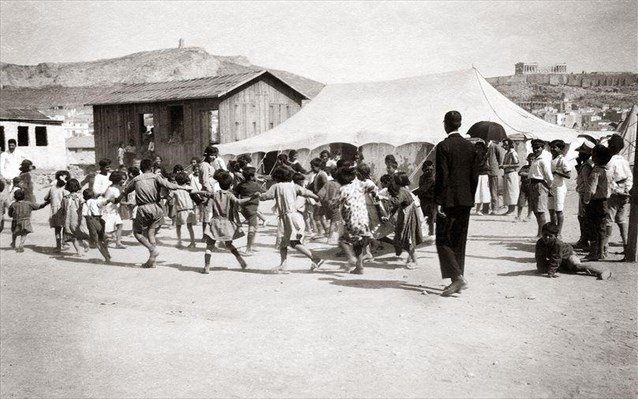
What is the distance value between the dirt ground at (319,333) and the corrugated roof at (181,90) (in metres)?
14.3

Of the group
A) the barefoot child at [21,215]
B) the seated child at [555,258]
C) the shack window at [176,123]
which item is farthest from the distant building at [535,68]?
the shack window at [176,123]

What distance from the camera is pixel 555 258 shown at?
6473 millimetres

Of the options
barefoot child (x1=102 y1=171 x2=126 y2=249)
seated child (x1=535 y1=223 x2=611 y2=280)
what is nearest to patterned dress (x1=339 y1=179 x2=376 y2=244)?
seated child (x1=535 y1=223 x2=611 y2=280)

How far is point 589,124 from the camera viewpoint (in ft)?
45.4

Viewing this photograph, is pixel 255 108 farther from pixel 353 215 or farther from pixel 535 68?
pixel 353 215

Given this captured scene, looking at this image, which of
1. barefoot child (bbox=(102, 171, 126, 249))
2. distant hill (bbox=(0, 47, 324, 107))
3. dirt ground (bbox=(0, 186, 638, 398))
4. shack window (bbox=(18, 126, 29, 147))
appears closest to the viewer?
dirt ground (bbox=(0, 186, 638, 398))

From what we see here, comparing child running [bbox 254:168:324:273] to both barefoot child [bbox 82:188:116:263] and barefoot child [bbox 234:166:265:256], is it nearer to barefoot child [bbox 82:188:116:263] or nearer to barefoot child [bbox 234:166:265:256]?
barefoot child [bbox 234:166:265:256]

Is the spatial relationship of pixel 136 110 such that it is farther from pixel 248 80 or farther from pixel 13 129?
pixel 13 129

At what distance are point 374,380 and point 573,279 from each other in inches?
147

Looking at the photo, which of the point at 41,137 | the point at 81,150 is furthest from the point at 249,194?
the point at 81,150

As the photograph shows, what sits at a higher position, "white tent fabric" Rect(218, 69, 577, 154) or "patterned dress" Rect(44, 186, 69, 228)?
"white tent fabric" Rect(218, 69, 577, 154)

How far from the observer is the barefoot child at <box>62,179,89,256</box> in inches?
346

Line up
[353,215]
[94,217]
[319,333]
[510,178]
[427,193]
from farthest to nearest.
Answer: [510,178], [94,217], [427,193], [353,215], [319,333]

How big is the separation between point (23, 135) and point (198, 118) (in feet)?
40.2
